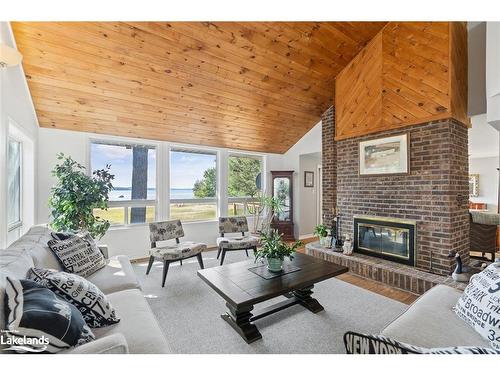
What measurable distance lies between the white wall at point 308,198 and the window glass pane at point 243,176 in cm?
110

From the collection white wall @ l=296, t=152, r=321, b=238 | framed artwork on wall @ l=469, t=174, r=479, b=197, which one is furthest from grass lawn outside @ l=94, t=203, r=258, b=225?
framed artwork on wall @ l=469, t=174, r=479, b=197

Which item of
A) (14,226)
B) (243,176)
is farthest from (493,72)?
(14,226)

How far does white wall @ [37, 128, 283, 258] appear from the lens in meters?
3.49

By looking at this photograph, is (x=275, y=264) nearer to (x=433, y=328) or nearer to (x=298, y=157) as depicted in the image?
(x=433, y=328)

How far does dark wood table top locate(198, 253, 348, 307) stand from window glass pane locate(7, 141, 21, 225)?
2461 millimetres

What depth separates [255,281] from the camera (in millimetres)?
2045

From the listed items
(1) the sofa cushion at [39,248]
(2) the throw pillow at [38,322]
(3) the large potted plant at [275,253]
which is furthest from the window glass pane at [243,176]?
(2) the throw pillow at [38,322]

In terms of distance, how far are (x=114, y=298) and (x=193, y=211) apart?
130 inches

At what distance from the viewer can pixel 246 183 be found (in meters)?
5.75

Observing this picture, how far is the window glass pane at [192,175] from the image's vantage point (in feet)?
15.6

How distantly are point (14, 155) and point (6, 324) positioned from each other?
9.71ft

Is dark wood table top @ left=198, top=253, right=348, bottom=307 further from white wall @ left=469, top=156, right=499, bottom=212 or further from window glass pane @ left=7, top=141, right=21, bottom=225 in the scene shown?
white wall @ left=469, top=156, right=499, bottom=212

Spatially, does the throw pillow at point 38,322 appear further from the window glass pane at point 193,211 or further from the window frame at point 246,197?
the window frame at point 246,197

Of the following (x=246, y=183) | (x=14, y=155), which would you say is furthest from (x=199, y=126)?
(x=14, y=155)
